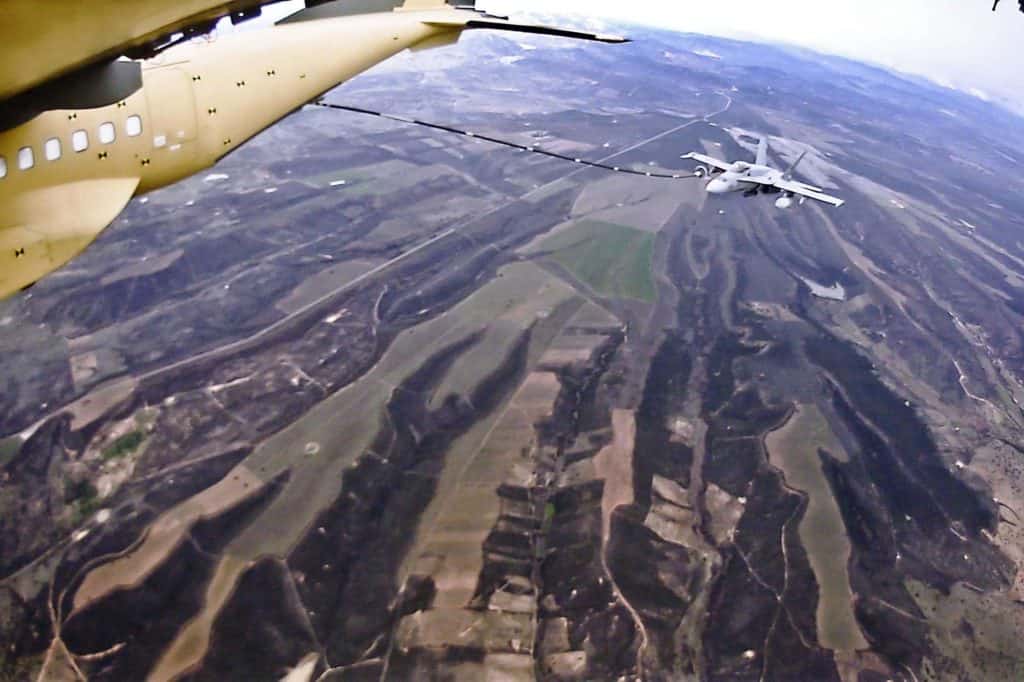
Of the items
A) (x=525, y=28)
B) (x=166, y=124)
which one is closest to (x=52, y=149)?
(x=166, y=124)

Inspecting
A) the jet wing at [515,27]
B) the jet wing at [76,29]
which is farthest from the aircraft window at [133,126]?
the jet wing at [515,27]

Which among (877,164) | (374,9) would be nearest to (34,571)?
(374,9)

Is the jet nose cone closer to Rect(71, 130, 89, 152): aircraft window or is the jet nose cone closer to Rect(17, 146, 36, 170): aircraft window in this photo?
Rect(71, 130, 89, 152): aircraft window

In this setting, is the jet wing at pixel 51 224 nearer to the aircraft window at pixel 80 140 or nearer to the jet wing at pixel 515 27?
the aircraft window at pixel 80 140

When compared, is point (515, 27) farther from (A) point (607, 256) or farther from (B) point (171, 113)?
(A) point (607, 256)

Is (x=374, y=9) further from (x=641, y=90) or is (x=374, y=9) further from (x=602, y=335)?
(x=641, y=90)

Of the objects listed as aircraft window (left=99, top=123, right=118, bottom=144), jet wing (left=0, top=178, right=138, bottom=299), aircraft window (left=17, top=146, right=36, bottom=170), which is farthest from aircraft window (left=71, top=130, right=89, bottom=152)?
aircraft window (left=17, top=146, right=36, bottom=170)
